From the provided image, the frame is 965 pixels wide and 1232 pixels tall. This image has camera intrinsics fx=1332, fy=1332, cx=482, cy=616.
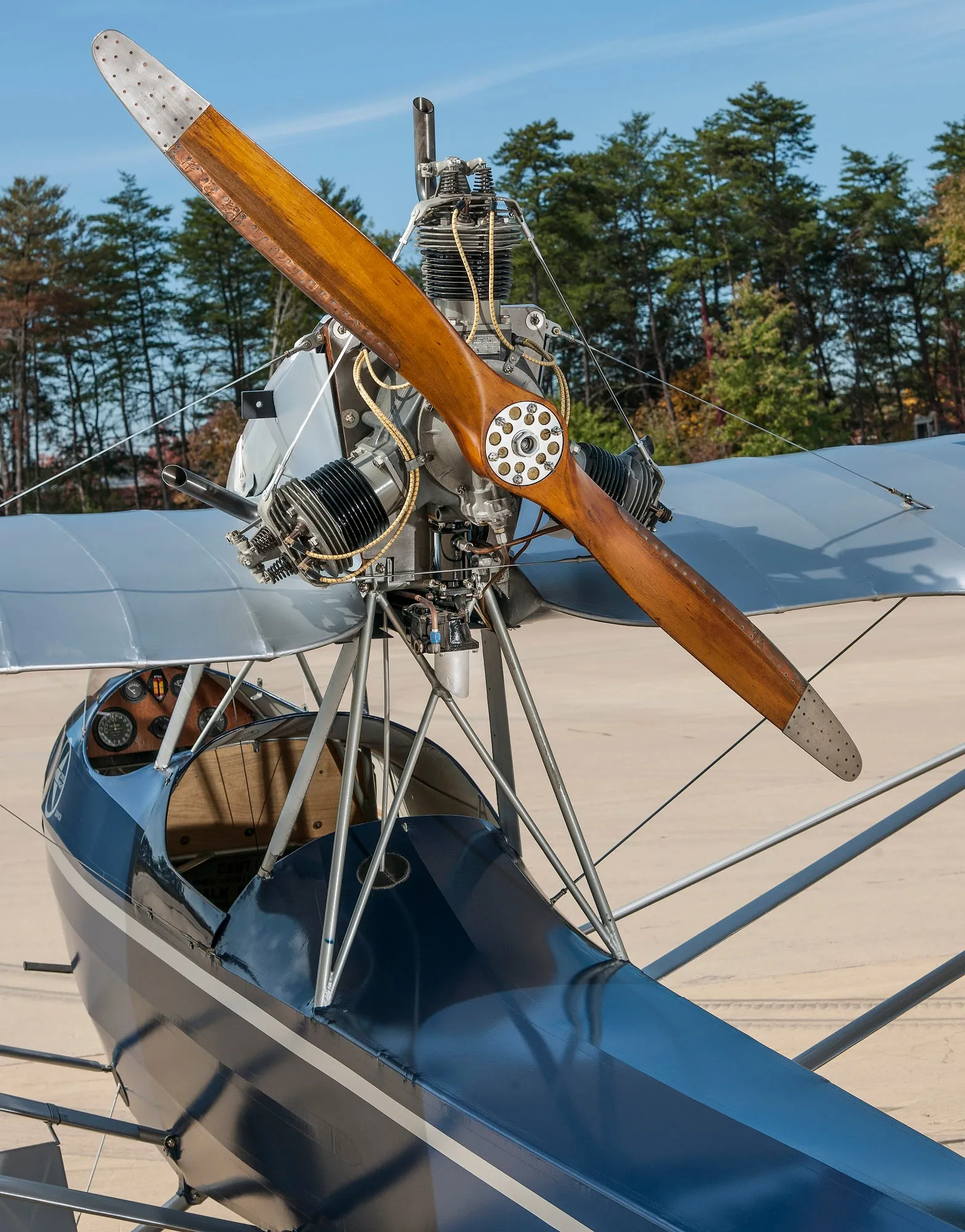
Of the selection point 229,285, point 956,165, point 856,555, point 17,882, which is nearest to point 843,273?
point 956,165

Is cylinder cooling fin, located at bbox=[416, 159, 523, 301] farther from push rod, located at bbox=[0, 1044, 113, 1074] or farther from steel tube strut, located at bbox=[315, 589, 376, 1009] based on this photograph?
push rod, located at bbox=[0, 1044, 113, 1074]

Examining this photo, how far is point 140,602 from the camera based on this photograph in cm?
386

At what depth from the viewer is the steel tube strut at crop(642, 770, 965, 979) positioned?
4934 mm

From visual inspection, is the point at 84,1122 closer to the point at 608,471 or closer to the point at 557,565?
the point at 557,565

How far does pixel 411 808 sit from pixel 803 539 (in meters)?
1.71

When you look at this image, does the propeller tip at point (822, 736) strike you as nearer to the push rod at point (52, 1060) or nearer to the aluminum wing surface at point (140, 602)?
the aluminum wing surface at point (140, 602)

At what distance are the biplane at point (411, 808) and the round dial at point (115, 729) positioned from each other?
405 mm

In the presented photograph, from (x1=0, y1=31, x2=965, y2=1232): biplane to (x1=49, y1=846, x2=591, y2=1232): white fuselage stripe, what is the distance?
0.03ft

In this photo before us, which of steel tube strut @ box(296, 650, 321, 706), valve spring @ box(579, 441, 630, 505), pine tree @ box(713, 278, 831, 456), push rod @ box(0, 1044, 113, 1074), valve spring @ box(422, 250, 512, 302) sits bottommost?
push rod @ box(0, 1044, 113, 1074)

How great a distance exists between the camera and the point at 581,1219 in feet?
9.16

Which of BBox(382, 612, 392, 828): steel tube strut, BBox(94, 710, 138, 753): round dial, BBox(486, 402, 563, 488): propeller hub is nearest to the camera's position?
BBox(486, 402, 563, 488): propeller hub

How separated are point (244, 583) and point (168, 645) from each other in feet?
Answer: 1.27

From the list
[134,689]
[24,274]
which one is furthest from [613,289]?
[134,689]

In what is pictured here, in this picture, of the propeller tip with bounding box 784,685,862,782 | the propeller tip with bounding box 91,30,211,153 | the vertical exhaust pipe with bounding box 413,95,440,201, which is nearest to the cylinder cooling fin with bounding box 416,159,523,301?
the vertical exhaust pipe with bounding box 413,95,440,201
